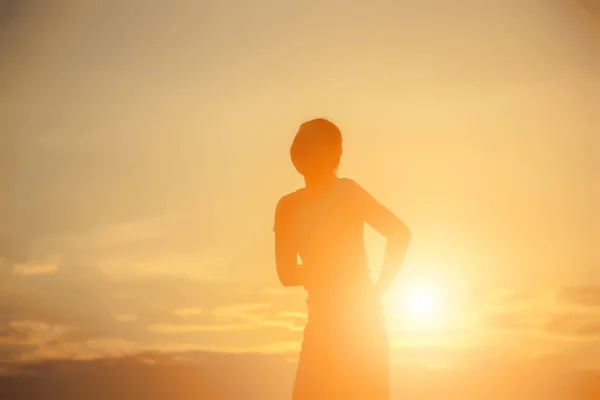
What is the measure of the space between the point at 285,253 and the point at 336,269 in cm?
52

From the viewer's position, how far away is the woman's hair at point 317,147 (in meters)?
6.54

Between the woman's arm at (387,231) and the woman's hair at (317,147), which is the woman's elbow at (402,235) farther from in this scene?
the woman's hair at (317,147)

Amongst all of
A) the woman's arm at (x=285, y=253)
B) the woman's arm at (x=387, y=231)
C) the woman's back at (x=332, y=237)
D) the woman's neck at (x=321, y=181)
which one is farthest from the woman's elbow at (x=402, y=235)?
the woman's arm at (x=285, y=253)

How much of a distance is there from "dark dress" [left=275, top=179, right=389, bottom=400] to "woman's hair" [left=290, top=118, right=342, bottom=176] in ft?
0.65

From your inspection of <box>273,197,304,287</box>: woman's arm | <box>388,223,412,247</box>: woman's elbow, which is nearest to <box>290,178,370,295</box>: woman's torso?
<box>273,197,304,287</box>: woman's arm

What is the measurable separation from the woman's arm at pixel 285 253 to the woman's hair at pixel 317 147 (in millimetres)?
418

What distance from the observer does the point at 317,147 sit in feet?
21.5

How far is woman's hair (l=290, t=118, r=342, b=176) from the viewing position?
6.54 meters

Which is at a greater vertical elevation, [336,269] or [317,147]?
[317,147]

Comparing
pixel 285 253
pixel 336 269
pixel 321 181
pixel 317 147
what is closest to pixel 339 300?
pixel 336 269

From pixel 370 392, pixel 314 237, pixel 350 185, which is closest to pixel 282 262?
pixel 314 237

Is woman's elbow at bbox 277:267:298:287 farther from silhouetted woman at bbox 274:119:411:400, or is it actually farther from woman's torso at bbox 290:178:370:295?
woman's torso at bbox 290:178:370:295

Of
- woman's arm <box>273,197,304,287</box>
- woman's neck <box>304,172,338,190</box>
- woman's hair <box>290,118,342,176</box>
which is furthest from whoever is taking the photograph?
woman's arm <box>273,197,304,287</box>

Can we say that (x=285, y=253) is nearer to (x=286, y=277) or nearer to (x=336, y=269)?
(x=286, y=277)
